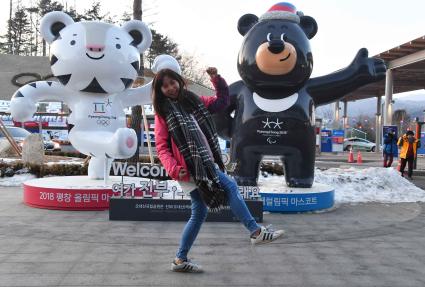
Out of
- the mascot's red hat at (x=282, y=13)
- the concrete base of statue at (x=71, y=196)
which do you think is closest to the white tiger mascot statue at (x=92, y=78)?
the concrete base of statue at (x=71, y=196)

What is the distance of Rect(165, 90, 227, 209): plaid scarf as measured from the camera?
365 cm

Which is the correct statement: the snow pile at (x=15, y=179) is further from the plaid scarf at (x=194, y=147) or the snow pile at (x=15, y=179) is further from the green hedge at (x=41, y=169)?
the plaid scarf at (x=194, y=147)

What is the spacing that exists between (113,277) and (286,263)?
1.50 metres

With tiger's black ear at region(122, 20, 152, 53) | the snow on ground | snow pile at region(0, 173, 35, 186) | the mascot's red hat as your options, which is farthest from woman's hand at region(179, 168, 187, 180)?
snow pile at region(0, 173, 35, 186)

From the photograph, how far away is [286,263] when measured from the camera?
14.5 ft

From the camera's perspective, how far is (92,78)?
7465 millimetres

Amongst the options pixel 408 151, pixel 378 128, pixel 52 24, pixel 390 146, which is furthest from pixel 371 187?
pixel 378 128

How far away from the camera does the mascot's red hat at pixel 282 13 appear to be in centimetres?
761

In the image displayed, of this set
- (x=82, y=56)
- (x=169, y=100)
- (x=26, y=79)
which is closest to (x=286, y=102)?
(x=82, y=56)

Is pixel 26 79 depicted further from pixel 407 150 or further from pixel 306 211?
pixel 306 211

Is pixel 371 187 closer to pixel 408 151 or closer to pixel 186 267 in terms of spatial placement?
pixel 408 151

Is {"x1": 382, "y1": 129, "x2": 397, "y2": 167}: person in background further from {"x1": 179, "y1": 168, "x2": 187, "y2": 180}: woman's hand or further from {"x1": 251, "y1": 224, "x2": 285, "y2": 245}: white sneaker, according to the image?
{"x1": 179, "y1": 168, "x2": 187, "y2": 180}: woman's hand

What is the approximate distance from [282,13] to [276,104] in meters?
1.38

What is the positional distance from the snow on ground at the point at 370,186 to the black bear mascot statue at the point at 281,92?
1.00 m
